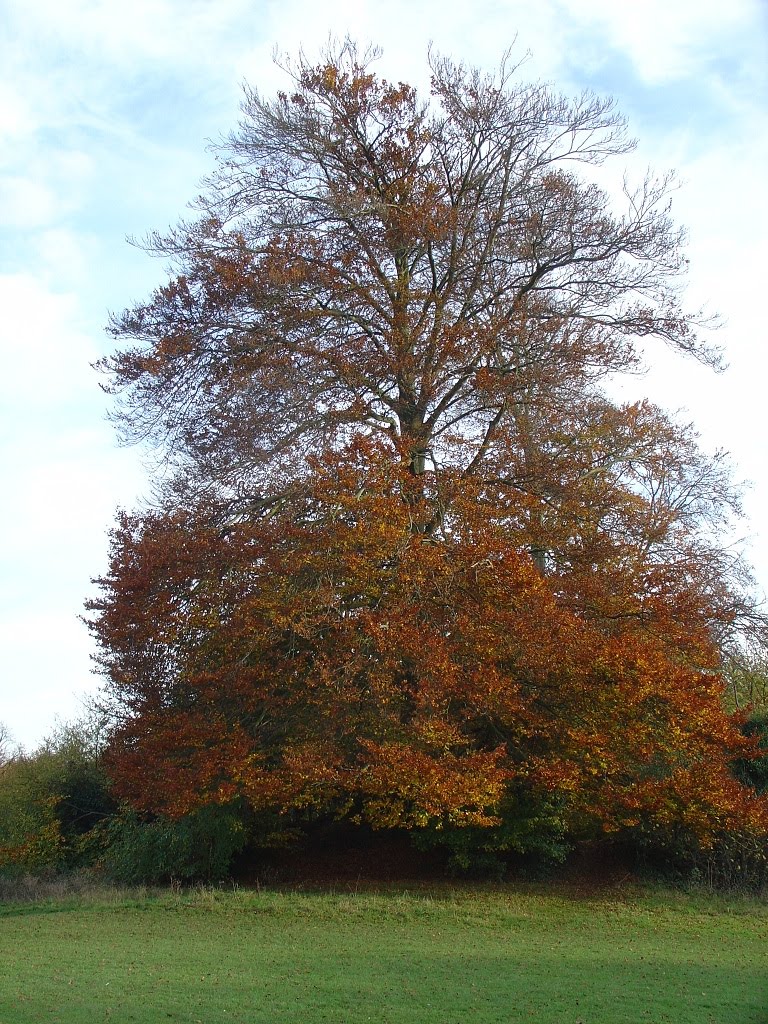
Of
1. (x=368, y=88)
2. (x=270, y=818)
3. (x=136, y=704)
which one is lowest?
(x=270, y=818)

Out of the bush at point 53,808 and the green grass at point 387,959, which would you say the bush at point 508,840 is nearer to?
the green grass at point 387,959

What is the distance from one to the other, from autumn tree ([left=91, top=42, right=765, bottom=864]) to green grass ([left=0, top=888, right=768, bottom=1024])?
1.57 m

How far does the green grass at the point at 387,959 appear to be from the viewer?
9.09 meters

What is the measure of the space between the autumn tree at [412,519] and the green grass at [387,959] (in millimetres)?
1566

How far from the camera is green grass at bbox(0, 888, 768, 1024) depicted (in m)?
9.09

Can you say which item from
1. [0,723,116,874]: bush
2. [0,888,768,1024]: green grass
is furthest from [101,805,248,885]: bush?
[0,723,116,874]: bush

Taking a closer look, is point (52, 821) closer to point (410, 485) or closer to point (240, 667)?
point (240, 667)

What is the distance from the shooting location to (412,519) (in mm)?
15930

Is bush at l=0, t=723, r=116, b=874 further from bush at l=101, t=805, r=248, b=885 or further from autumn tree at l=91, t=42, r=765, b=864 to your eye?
autumn tree at l=91, t=42, r=765, b=864

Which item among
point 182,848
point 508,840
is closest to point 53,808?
point 182,848

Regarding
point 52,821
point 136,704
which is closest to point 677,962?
point 136,704

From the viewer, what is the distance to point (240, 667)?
15.9 meters

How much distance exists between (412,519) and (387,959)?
6.88m

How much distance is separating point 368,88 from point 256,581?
10214mm
